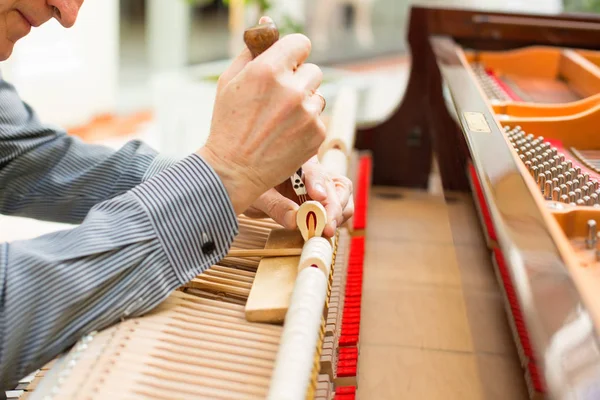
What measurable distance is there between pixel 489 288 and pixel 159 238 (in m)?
0.79

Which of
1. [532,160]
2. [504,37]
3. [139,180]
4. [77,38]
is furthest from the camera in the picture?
[77,38]

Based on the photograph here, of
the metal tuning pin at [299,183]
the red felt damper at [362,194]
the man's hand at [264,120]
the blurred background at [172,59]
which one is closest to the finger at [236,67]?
the man's hand at [264,120]

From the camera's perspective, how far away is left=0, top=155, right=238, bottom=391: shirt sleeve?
89cm

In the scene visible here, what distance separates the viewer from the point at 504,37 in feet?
7.62

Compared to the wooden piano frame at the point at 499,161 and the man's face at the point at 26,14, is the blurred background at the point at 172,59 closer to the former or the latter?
the wooden piano frame at the point at 499,161

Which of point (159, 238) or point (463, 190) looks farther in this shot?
point (463, 190)

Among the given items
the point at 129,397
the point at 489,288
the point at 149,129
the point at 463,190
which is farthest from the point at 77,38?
the point at 129,397

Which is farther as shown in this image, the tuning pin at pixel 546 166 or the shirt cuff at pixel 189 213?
the tuning pin at pixel 546 166

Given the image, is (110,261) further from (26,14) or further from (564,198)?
(564,198)

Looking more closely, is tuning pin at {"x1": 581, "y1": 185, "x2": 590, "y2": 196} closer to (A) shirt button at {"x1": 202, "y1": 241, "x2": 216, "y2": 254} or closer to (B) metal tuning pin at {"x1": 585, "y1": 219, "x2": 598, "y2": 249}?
(B) metal tuning pin at {"x1": 585, "y1": 219, "x2": 598, "y2": 249}

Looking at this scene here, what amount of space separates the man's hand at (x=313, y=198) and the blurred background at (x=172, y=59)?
136 centimetres

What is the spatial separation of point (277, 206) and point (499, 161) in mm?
389

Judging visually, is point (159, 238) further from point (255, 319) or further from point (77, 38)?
point (77, 38)

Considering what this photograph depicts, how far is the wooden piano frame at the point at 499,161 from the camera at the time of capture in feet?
2.05
